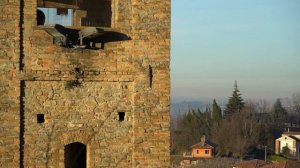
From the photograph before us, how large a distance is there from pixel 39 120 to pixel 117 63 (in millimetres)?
1505

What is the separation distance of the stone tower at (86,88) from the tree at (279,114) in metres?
81.2

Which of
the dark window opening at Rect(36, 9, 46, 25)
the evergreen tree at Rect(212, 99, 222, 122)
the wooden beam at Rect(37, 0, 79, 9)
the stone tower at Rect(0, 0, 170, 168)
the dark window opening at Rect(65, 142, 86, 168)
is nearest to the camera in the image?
the stone tower at Rect(0, 0, 170, 168)

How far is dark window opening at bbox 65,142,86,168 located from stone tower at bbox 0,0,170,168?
0.02 meters

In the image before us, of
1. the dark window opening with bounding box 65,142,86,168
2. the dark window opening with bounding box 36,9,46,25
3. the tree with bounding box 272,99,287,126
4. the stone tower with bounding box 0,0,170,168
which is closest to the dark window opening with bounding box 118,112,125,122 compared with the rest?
the stone tower with bounding box 0,0,170,168

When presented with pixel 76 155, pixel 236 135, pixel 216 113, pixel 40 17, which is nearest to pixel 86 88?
pixel 76 155

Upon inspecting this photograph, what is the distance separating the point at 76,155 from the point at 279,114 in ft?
279

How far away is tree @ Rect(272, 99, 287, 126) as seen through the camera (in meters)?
87.8

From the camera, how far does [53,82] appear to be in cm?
782

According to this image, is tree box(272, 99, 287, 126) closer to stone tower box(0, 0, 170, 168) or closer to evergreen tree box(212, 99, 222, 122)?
evergreen tree box(212, 99, 222, 122)

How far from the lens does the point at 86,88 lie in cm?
794

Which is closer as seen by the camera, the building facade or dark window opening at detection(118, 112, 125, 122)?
dark window opening at detection(118, 112, 125, 122)

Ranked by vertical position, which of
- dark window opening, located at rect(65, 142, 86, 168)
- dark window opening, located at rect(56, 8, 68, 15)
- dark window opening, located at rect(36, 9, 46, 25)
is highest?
dark window opening, located at rect(56, 8, 68, 15)

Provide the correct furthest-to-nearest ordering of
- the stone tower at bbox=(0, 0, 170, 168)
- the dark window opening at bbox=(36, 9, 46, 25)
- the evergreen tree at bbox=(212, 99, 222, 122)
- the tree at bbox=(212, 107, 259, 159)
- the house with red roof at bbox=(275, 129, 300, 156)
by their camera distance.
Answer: the evergreen tree at bbox=(212, 99, 222, 122) < the house with red roof at bbox=(275, 129, 300, 156) < the tree at bbox=(212, 107, 259, 159) < the dark window opening at bbox=(36, 9, 46, 25) < the stone tower at bbox=(0, 0, 170, 168)

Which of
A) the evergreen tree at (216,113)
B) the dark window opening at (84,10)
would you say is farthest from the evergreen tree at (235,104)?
the dark window opening at (84,10)
